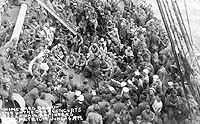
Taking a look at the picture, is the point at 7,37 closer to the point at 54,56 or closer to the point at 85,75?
the point at 54,56

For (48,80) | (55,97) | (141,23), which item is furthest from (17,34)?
(141,23)

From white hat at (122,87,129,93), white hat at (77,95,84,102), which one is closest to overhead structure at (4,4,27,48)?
white hat at (77,95,84,102)

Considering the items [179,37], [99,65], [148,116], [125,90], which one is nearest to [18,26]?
[99,65]

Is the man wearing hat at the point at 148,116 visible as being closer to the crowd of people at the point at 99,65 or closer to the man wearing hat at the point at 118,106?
the crowd of people at the point at 99,65

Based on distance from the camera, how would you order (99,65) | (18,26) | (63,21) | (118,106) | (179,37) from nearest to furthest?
(179,37) < (118,106) < (99,65) < (18,26) < (63,21)

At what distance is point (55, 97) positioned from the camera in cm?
546

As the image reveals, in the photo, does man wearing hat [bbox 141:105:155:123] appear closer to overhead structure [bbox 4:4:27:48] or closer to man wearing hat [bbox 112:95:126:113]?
man wearing hat [bbox 112:95:126:113]

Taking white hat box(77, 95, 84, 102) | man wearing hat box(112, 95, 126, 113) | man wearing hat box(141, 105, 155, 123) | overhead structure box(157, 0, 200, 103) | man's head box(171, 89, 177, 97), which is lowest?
man wearing hat box(141, 105, 155, 123)

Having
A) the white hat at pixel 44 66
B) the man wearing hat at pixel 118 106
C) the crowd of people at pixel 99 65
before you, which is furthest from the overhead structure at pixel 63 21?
the man wearing hat at pixel 118 106

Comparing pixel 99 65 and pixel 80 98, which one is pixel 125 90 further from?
pixel 99 65

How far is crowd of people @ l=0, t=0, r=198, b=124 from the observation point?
17.2 feet

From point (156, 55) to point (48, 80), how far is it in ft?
7.45

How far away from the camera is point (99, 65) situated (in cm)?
681

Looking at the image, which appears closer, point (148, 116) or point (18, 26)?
point (148, 116)
